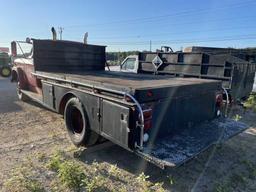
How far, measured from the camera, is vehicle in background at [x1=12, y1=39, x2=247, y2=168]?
2.72m

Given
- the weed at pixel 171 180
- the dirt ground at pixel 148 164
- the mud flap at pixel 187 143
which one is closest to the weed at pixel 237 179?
the dirt ground at pixel 148 164

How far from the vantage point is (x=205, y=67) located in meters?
6.46

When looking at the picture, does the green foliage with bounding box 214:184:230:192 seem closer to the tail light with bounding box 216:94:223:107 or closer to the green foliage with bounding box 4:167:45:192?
the tail light with bounding box 216:94:223:107

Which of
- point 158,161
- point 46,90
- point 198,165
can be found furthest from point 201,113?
point 46,90

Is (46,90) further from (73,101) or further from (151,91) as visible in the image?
(151,91)

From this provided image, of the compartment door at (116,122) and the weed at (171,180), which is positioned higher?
the compartment door at (116,122)

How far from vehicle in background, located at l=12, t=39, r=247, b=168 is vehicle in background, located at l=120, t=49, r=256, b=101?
7.50 feet

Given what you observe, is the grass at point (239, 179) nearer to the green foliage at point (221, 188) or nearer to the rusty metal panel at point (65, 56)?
the green foliage at point (221, 188)

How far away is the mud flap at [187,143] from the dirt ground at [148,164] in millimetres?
524

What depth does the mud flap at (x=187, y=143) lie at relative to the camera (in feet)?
8.57

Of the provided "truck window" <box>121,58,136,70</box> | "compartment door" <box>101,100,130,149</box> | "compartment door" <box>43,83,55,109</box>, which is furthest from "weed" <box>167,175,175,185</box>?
"truck window" <box>121,58,136,70</box>

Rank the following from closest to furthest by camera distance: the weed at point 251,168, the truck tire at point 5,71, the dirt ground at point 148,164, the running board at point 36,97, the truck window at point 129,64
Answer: the dirt ground at point 148,164
the weed at point 251,168
the running board at point 36,97
the truck window at point 129,64
the truck tire at point 5,71

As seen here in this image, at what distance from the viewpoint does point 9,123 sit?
5.50 m

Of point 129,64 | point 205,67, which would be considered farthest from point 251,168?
point 129,64
